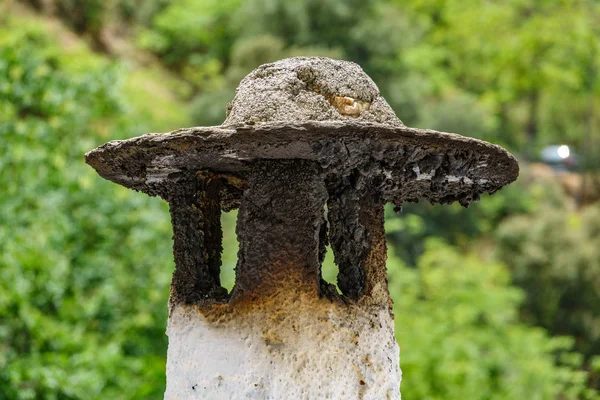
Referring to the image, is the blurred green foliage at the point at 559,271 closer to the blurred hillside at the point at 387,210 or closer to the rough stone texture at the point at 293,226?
the blurred hillside at the point at 387,210

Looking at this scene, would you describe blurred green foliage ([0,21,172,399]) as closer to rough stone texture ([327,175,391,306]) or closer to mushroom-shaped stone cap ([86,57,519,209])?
mushroom-shaped stone cap ([86,57,519,209])

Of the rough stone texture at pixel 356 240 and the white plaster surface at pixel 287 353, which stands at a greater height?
the rough stone texture at pixel 356 240

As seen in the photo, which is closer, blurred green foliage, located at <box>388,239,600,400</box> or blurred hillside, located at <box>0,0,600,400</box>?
blurred hillside, located at <box>0,0,600,400</box>

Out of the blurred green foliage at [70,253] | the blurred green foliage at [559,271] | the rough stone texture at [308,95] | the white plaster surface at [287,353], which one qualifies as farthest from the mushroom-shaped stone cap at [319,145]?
the blurred green foliage at [559,271]

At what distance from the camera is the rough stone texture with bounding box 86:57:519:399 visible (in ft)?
6.23

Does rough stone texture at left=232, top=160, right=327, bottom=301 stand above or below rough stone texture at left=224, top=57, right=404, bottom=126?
below

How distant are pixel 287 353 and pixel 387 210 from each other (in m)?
7.87

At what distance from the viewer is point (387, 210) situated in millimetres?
9703

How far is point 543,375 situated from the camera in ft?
25.3

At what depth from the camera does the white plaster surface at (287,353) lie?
1926 millimetres

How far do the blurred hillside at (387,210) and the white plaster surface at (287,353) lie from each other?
3.29m

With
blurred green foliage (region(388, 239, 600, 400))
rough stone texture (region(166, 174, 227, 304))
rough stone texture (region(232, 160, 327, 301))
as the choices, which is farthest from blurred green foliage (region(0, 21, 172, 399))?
rough stone texture (region(232, 160, 327, 301))

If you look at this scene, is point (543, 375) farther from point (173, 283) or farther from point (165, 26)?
point (165, 26)

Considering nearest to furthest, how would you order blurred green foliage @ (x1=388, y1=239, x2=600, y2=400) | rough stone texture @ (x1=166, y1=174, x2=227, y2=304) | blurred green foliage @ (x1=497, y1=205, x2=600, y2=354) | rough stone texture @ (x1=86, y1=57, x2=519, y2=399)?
rough stone texture @ (x1=86, y1=57, x2=519, y2=399) → rough stone texture @ (x1=166, y1=174, x2=227, y2=304) → blurred green foliage @ (x1=388, y1=239, x2=600, y2=400) → blurred green foliage @ (x1=497, y1=205, x2=600, y2=354)
